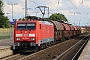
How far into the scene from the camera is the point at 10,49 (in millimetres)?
23938

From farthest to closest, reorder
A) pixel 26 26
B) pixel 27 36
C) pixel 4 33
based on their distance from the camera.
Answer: pixel 4 33
pixel 26 26
pixel 27 36

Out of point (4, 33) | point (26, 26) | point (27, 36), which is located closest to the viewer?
point (27, 36)

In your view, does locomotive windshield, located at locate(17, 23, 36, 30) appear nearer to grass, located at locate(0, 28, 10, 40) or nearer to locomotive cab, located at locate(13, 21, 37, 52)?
locomotive cab, located at locate(13, 21, 37, 52)

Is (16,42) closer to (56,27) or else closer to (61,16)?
(56,27)

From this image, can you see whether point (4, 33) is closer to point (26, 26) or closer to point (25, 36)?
point (26, 26)

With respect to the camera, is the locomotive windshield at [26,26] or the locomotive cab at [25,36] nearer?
the locomotive cab at [25,36]

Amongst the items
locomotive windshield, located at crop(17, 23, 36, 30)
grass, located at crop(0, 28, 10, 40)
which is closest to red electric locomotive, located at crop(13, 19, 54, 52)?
locomotive windshield, located at crop(17, 23, 36, 30)

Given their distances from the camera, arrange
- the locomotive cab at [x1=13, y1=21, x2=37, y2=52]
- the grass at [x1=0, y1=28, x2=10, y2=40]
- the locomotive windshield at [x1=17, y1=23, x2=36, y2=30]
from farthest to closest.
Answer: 1. the grass at [x1=0, y1=28, x2=10, y2=40]
2. the locomotive windshield at [x1=17, y1=23, x2=36, y2=30]
3. the locomotive cab at [x1=13, y1=21, x2=37, y2=52]

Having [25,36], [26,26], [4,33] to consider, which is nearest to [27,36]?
[25,36]

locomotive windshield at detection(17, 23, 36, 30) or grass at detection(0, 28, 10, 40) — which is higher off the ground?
locomotive windshield at detection(17, 23, 36, 30)

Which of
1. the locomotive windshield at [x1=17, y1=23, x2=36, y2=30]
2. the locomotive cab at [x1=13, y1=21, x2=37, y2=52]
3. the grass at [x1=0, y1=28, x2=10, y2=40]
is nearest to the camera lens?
the locomotive cab at [x1=13, y1=21, x2=37, y2=52]

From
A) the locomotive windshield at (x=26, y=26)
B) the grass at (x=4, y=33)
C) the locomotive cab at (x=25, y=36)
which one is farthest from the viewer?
the grass at (x=4, y=33)

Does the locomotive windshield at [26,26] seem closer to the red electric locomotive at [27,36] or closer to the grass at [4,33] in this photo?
the red electric locomotive at [27,36]

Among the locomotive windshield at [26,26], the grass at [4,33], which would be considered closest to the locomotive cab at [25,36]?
the locomotive windshield at [26,26]
